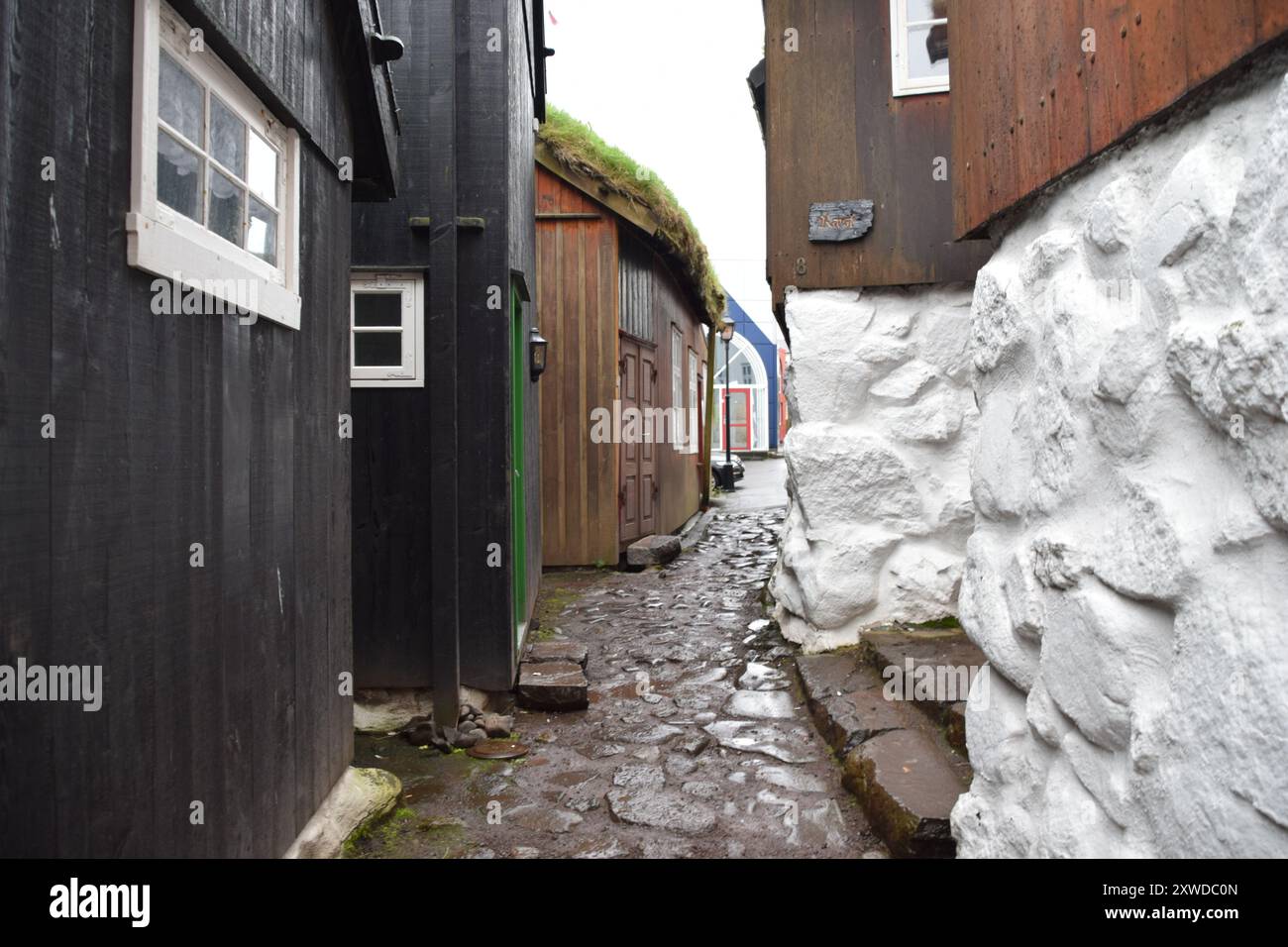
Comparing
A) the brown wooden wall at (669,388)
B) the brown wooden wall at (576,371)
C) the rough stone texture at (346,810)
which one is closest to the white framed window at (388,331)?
the rough stone texture at (346,810)

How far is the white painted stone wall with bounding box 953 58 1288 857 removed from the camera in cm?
141

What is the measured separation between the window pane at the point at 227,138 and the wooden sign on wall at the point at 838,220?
3804 mm

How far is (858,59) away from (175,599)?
519cm

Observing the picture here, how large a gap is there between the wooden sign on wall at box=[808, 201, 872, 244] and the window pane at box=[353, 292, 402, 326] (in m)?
2.64

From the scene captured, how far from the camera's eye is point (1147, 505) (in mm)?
1745

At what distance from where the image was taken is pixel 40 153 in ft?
Answer: 5.26

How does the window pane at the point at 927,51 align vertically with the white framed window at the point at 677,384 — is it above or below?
above

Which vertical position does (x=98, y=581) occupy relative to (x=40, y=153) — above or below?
below

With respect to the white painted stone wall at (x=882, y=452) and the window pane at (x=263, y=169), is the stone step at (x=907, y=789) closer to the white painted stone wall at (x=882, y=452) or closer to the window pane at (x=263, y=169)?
the white painted stone wall at (x=882, y=452)

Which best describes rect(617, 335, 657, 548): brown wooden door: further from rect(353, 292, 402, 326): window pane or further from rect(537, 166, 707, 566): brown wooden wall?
rect(353, 292, 402, 326): window pane

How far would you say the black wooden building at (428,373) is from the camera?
480 centimetres

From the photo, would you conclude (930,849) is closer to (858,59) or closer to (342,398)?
(342,398)
